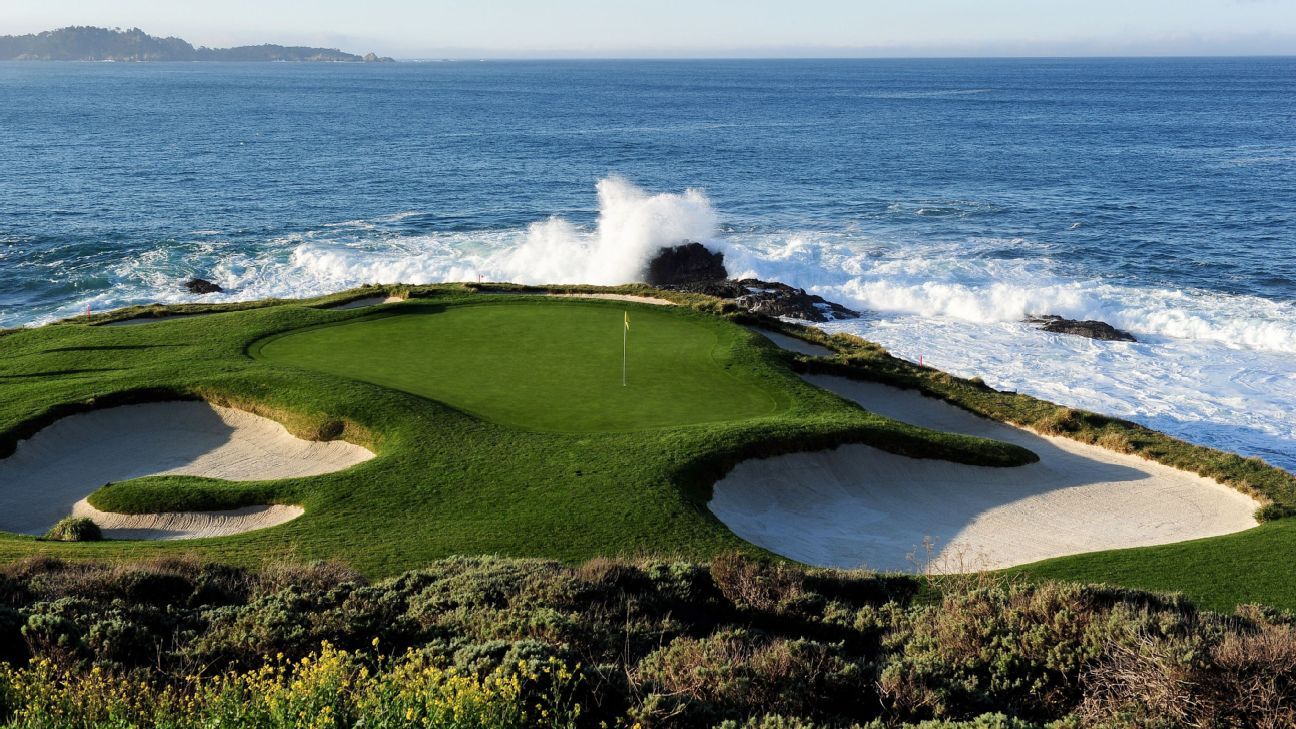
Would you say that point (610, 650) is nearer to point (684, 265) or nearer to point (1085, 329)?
point (1085, 329)

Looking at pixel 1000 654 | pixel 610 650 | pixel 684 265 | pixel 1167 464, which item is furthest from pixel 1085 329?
pixel 610 650

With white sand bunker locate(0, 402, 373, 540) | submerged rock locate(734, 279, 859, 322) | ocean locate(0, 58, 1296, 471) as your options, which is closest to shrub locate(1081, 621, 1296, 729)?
white sand bunker locate(0, 402, 373, 540)

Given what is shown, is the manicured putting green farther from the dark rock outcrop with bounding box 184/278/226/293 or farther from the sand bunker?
the dark rock outcrop with bounding box 184/278/226/293

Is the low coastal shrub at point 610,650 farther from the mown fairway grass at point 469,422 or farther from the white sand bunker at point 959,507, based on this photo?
the white sand bunker at point 959,507

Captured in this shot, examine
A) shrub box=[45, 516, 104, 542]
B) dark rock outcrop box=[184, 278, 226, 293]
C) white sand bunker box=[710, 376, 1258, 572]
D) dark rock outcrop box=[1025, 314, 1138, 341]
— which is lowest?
dark rock outcrop box=[1025, 314, 1138, 341]

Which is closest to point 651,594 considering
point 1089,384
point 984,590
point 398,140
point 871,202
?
point 984,590

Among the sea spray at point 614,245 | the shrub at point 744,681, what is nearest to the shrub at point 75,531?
the shrub at point 744,681

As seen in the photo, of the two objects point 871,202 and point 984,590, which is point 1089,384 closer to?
point 984,590
